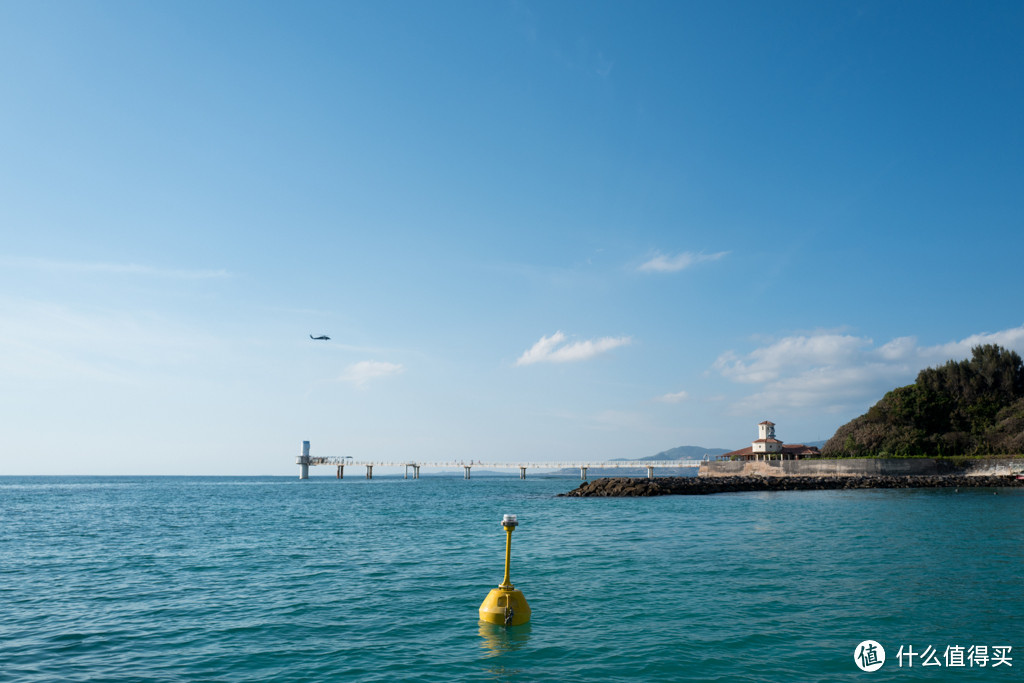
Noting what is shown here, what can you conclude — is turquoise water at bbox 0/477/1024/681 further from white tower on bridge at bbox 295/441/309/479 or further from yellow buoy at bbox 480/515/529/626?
white tower on bridge at bbox 295/441/309/479

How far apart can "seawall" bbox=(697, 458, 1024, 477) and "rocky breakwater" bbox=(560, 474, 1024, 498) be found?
1.56 metres

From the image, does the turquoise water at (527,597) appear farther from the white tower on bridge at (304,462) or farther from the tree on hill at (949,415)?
the white tower on bridge at (304,462)

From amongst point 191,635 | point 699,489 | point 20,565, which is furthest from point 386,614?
point 699,489

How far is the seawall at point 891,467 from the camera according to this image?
71.6m

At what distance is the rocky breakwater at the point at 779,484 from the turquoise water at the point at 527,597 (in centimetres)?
3653

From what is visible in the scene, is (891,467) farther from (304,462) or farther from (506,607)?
(304,462)

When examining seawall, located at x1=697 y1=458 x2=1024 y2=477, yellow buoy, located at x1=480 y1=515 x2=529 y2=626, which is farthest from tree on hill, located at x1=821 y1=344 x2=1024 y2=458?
yellow buoy, located at x1=480 y1=515 x2=529 y2=626

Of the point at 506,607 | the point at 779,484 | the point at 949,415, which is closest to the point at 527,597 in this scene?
the point at 506,607

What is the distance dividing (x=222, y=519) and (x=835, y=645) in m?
40.3

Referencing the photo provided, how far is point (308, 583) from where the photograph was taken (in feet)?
59.9

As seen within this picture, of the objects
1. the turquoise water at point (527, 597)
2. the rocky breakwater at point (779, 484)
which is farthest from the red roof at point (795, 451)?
the turquoise water at point (527, 597)

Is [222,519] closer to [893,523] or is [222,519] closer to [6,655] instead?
[6,655]

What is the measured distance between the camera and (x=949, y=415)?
85125 mm

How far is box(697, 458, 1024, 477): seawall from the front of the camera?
235ft
